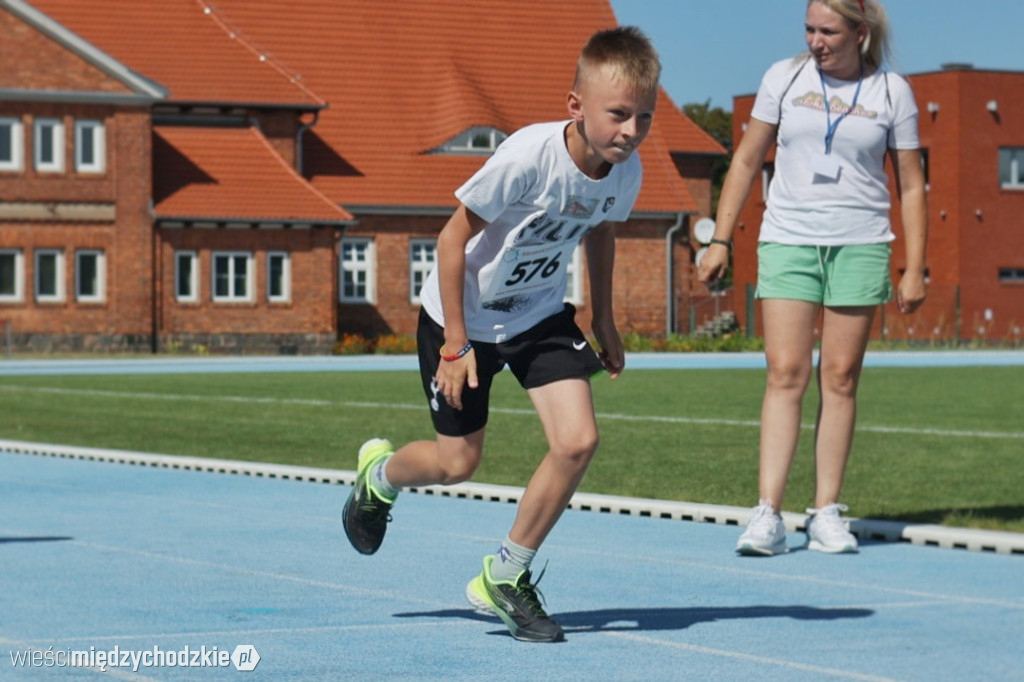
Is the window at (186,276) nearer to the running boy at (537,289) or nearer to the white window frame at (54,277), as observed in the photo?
the white window frame at (54,277)

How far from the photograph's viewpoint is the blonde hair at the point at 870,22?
8656 mm

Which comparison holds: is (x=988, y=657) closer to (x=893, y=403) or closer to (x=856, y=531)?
(x=856, y=531)

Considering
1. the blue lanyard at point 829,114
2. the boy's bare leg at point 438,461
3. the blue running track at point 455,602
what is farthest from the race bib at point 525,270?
the blue lanyard at point 829,114

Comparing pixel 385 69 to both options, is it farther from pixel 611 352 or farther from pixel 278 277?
pixel 611 352

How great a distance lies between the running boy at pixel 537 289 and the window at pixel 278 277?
42.0 m

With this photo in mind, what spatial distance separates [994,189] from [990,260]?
2233 millimetres

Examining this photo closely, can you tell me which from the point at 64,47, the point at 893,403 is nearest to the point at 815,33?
the point at 893,403

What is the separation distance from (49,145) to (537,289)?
41.8m

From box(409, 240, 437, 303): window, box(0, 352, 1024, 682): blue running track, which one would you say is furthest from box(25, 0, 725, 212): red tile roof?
box(0, 352, 1024, 682): blue running track

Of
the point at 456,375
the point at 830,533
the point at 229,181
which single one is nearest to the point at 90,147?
the point at 229,181

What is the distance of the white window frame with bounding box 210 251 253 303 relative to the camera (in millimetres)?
48406

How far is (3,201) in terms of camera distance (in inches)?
1839

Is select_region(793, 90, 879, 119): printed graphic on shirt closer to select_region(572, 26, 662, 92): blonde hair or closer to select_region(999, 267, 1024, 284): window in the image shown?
select_region(572, 26, 662, 92): blonde hair

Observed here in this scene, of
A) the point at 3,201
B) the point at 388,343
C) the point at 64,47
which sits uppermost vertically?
the point at 64,47
